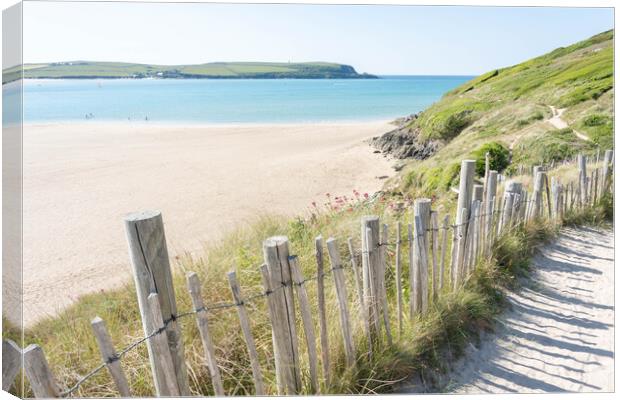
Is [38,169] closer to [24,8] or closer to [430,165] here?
[430,165]

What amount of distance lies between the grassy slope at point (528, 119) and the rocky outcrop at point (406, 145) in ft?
1.25

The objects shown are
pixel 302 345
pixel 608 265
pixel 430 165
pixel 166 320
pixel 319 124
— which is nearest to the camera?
pixel 166 320

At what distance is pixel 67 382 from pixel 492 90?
2215 cm

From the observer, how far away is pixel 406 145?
61.6 ft

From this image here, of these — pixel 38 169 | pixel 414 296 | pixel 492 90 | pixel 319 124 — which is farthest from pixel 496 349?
pixel 319 124

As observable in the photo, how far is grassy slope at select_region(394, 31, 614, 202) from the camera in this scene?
1023 centimetres

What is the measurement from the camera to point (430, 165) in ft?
38.2

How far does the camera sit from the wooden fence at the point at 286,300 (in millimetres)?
1841

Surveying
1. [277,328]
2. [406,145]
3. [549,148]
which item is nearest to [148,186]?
[406,145]

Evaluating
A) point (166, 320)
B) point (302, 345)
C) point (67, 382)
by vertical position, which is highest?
point (166, 320)

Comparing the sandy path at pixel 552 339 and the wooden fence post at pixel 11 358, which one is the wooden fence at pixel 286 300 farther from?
the sandy path at pixel 552 339

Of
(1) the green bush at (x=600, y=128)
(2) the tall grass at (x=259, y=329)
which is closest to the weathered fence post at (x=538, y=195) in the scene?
(2) the tall grass at (x=259, y=329)

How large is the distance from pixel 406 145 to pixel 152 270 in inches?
696

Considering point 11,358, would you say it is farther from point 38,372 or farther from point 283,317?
point 283,317
